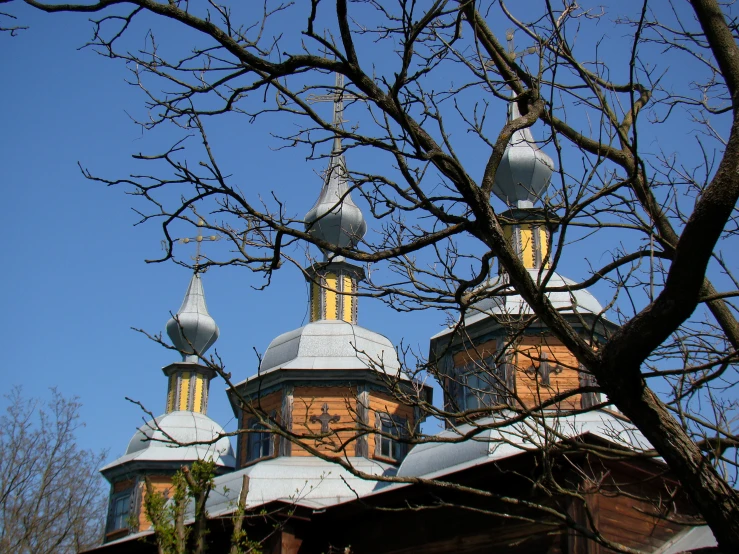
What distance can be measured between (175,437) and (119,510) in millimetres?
2337

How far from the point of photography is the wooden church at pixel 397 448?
927cm

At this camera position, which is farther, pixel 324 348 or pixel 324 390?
pixel 324 348

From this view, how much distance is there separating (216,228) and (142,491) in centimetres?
1535

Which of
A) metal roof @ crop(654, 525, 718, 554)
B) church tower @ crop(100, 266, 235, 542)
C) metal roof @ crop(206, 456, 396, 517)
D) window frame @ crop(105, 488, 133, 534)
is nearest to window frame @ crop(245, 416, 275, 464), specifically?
metal roof @ crop(206, 456, 396, 517)

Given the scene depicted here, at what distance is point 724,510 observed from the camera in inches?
173

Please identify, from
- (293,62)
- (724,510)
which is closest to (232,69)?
(293,62)

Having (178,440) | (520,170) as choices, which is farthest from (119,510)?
(520,170)

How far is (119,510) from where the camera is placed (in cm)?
2062

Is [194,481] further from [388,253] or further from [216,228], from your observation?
[388,253]

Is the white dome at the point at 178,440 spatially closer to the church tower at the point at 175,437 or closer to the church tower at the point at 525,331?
the church tower at the point at 175,437

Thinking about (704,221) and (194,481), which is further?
(194,481)

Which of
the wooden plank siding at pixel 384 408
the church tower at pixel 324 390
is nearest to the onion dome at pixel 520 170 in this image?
the church tower at pixel 324 390

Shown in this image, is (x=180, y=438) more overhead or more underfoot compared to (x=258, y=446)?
more overhead

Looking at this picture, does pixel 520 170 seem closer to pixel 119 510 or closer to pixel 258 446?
pixel 258 446
